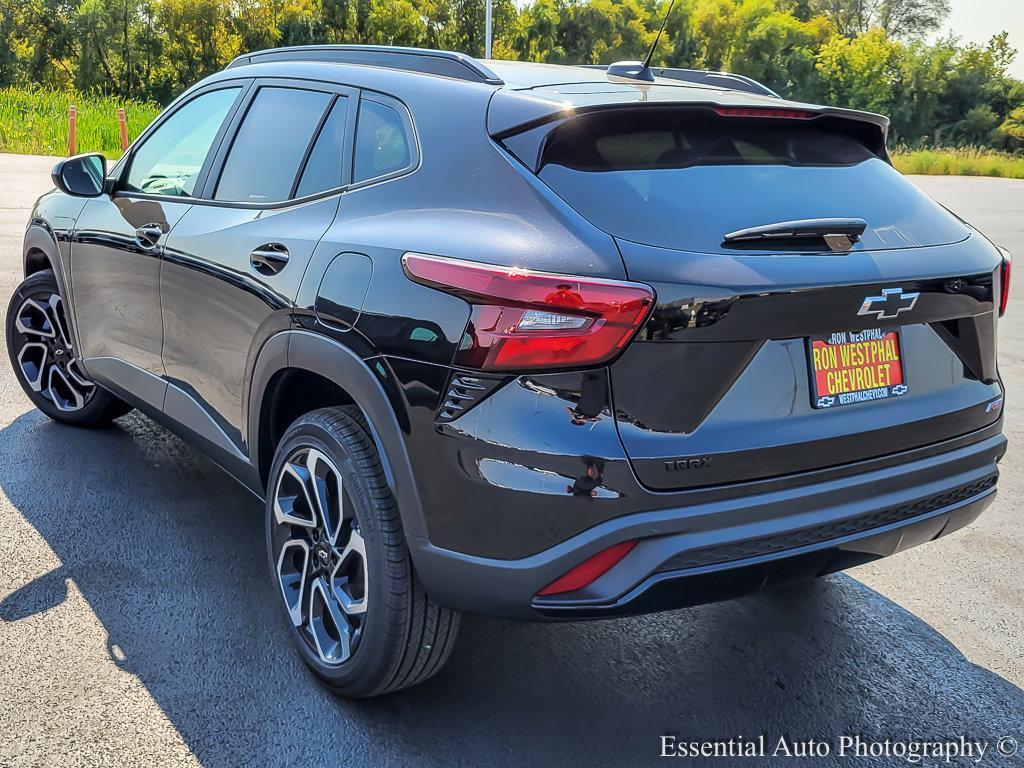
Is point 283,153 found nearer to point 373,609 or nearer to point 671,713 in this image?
point 373,609

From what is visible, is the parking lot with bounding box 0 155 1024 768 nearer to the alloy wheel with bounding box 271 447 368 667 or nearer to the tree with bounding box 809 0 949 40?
the alloy wheel with bounding box 271 447 368 667

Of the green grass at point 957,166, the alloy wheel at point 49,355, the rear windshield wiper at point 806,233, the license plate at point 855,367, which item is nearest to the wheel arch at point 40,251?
the alloy wheel at point 49,355

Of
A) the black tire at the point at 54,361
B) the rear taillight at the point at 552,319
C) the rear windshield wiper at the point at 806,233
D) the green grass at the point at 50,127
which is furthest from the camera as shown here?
the green grass at the point at 50,127

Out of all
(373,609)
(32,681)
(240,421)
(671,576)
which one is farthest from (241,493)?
(671,576)

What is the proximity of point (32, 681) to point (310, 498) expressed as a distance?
0.96 metres

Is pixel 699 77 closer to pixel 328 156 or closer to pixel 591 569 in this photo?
pixel 328 156

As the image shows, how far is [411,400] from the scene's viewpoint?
239 cm

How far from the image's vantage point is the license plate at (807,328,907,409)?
238cm

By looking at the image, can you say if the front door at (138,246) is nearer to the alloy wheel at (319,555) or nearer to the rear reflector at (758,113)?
the alloy wheel at (319,555)

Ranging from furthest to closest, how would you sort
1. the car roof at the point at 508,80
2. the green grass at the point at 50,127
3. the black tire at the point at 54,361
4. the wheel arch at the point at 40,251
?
the green grass at the point at 50,127 < the black tire at the point at 54,361 < the wheel arch at the point at 40,251 < the car roof at the point at 508,80

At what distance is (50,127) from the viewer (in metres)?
24.5

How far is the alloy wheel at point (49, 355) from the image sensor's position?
15.9ft

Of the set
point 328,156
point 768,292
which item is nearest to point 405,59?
point 328,156

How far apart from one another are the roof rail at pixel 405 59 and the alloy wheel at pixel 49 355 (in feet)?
6.37
